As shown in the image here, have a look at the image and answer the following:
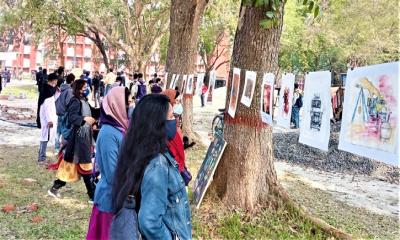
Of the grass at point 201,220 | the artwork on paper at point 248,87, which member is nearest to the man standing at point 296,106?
the grass at point 201,220

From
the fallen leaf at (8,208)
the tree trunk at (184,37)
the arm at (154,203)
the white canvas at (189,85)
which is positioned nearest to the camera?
the arm at (154,203)


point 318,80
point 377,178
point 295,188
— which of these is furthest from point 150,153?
point 377,178

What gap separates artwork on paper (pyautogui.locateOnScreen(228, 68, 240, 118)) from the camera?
5.48 metres

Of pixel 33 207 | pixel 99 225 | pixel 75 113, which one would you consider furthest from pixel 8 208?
pixel 99 225

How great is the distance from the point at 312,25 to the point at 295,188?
25.1 meters

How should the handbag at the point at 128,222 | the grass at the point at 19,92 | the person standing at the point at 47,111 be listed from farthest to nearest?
the grass at the point at 19,92 → the person standing at the point at 47,111 → the handbag at the point at 128,222

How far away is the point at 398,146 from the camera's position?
2.98 metres

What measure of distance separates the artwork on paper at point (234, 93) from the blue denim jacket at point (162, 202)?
2.77 m

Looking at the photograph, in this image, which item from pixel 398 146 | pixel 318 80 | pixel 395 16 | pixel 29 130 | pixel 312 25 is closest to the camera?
pixel 398 146

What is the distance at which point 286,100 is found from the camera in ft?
16.2

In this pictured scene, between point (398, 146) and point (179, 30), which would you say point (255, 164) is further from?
point (179, 30)

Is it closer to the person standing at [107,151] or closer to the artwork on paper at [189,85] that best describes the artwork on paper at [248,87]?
the person standing at [107,151]

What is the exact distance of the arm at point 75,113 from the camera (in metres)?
6.18

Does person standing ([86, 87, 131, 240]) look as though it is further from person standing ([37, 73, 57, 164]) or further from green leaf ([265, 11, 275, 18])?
person standing ([37, 73, 57, 164])
